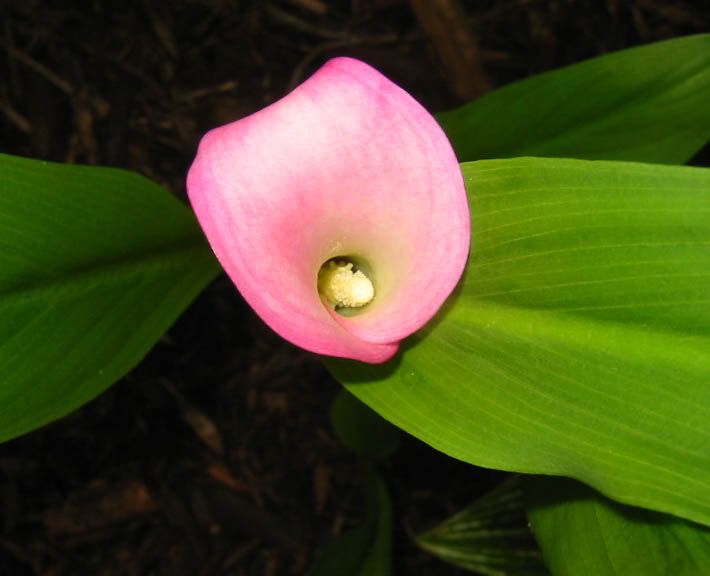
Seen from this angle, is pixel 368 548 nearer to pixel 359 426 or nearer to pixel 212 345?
pixel 359 426

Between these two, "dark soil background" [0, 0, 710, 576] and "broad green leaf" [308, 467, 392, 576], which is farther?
"dark soil background" [0, 0, 710, 576]

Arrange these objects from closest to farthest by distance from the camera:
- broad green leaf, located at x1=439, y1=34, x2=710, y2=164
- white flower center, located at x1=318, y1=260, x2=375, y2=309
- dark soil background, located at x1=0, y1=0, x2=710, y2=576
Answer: white flower center, located at x1=318, y1=260, x2=375, y2=309, broad green leaf, located at x1=439, y1=34, x2=710, y2=164, dark soil background, located at x1=0, y1=0, x2=710, y2=576

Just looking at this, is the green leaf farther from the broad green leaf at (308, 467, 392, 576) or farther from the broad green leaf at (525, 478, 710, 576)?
the broad green leaf at (525, 478, 710, 576)

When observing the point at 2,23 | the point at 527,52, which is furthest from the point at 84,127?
the point at 527,52

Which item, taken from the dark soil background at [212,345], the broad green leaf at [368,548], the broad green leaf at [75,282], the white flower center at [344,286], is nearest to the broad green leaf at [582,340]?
the white flower center at [344,286]

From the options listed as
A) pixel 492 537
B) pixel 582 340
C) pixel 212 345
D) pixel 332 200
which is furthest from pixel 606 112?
pixel 212 345

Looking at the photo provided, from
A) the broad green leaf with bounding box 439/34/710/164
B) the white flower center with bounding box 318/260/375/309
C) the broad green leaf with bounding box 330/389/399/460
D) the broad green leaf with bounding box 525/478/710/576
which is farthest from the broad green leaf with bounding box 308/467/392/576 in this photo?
the broad green leaf with bounding box 439/34/710/164

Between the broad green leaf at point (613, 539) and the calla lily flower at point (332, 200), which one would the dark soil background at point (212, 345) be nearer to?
the broad green leaf at point (613, 539)
